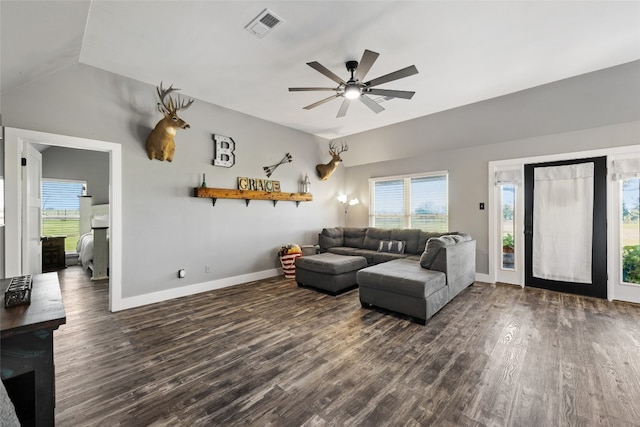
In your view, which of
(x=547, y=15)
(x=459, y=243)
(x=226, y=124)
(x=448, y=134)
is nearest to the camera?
(x=547, y=15)

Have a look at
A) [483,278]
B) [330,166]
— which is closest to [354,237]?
[330,166]

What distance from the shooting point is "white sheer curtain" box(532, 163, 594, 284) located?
13.6 ft

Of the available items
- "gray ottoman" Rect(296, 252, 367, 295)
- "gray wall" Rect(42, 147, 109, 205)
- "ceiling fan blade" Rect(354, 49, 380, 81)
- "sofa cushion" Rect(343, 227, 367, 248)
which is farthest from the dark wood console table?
"gray wall" Rect(42, 147, 109, 205)

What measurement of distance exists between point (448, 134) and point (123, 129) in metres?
5.36

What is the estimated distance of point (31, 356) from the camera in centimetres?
119

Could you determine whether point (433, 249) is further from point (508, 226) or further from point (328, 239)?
point (328, 239)

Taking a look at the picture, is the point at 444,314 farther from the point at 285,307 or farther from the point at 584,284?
the point at 584,284

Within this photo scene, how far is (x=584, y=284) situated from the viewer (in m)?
4.15

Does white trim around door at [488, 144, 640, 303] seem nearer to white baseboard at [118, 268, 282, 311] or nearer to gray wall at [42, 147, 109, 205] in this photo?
white baseboard at [118, 268, 282, 311]

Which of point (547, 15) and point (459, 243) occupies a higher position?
point (547, 15)

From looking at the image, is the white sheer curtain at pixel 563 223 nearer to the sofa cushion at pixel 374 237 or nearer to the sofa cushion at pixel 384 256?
the sofa cushion at pixel 384 256

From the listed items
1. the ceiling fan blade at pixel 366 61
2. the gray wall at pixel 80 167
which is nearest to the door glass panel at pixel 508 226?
the ceiling fan blade at pixel 366 61

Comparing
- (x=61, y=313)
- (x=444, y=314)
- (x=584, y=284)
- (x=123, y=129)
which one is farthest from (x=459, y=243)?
(x=123, y=129)

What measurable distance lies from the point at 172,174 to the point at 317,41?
2.84m
